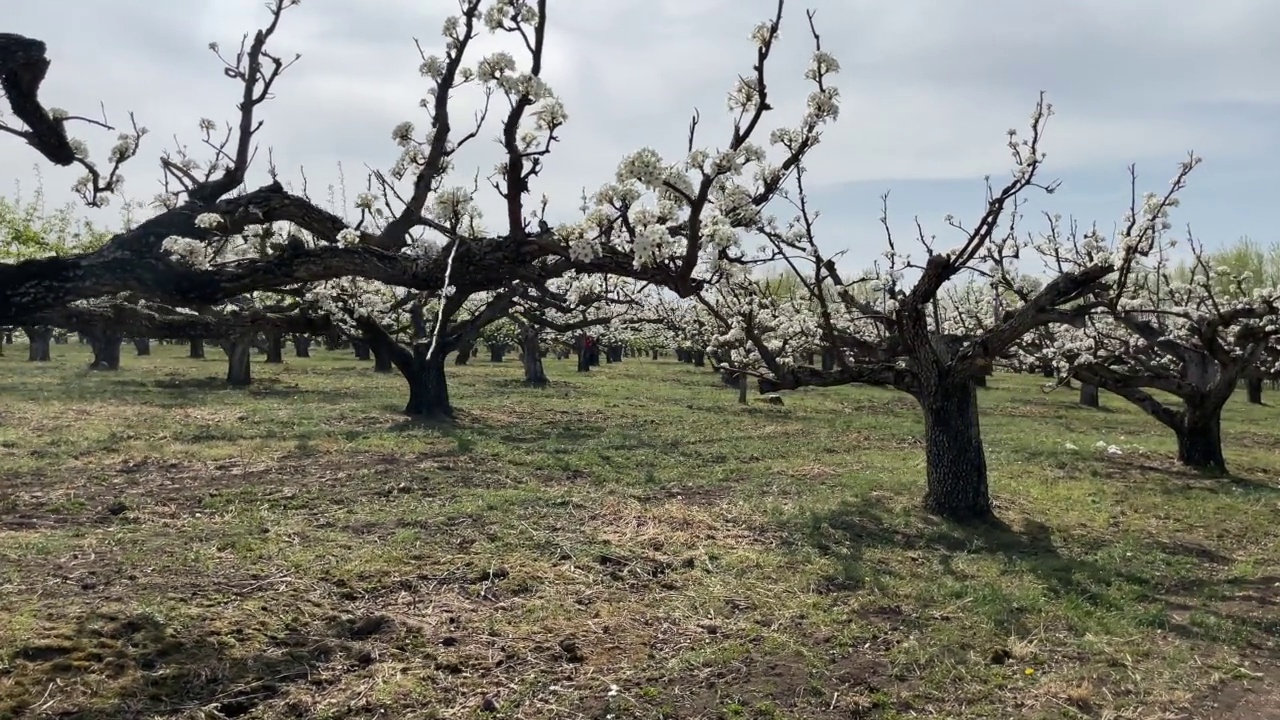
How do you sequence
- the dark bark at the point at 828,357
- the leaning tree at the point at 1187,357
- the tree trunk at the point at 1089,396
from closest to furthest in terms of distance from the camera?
the dark bark at the point at 828,357, the leaning tree at the point at 1187,357, the tree trunk at the point at 1089,396

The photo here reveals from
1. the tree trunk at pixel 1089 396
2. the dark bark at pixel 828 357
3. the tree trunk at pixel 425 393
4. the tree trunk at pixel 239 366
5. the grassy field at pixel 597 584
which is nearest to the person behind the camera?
the grassy field at pixel 597 584

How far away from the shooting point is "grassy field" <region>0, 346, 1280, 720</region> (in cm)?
508

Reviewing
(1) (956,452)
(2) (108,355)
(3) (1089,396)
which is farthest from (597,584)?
(2) (108,355)

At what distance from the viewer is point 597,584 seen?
696 cm

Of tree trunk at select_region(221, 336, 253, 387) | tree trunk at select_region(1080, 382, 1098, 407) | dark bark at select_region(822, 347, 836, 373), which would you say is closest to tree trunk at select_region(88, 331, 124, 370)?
tree trunk at select_region(221, 336, 253, 387)

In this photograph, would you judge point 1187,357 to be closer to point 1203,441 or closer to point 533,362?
point 1203,441

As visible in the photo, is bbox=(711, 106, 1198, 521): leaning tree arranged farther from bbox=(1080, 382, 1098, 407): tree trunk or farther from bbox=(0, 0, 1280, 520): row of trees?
bbox=(1080, 382, 1098, 407): tree trunk

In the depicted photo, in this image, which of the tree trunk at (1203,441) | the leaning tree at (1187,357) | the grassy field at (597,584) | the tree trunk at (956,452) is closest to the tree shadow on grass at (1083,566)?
the grassy field at (597,584)

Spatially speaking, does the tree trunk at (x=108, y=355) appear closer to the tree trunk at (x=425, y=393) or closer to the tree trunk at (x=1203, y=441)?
the tree trunk at (x=425, y=393)

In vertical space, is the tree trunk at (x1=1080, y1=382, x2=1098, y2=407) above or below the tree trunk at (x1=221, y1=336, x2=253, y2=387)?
below

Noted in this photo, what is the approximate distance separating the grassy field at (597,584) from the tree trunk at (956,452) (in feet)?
1.50

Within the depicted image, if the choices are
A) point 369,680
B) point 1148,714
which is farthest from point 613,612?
point 1148,714

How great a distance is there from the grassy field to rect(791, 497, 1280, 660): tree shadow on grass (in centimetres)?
4

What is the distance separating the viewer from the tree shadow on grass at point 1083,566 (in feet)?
22.3
